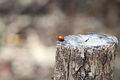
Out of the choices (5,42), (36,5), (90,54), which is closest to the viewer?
(90,54)

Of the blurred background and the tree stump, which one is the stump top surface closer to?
the tree stump

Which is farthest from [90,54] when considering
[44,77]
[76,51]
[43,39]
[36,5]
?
[36,5]

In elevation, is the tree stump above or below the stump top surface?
below

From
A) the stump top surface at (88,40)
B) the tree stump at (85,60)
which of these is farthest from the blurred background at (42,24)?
the tree stump at (85,60)

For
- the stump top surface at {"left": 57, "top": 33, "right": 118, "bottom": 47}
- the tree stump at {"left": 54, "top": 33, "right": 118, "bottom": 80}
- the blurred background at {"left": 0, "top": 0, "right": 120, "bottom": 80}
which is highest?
the blurred background at {"left": 0, "top": 0, "right": 120, "bottom": 80}

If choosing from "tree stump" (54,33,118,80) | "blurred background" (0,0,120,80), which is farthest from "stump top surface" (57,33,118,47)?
"blurred background" (0,0,120,80)

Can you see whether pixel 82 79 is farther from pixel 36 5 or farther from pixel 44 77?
pixel 36 5
